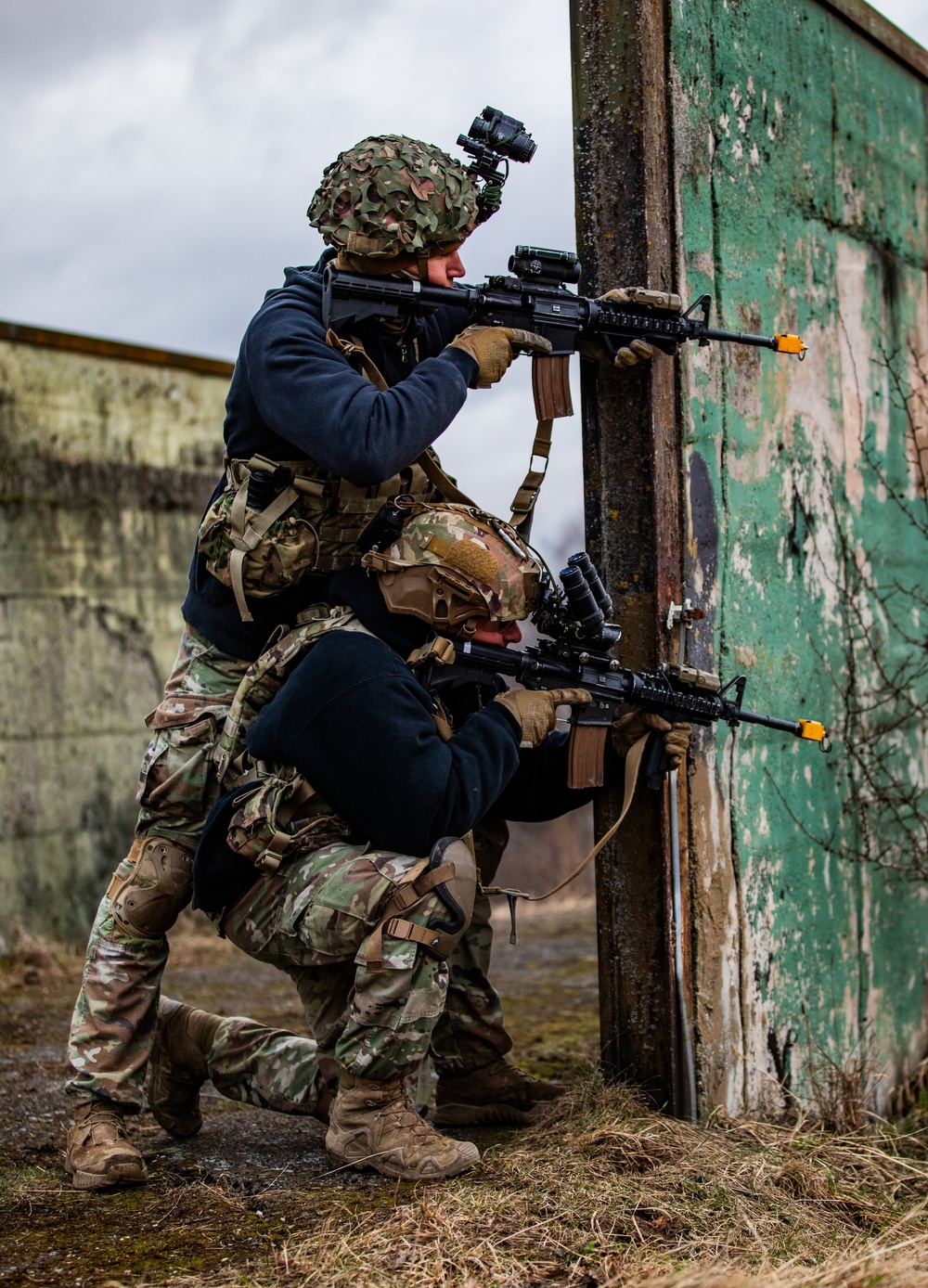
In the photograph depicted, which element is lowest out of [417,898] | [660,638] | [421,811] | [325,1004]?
[325,1004]

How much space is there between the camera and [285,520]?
10.4 feet

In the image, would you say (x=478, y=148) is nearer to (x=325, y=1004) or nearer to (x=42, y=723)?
(x=325, y=1004)

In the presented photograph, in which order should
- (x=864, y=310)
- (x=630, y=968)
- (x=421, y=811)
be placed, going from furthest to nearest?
(x=864, y=310)
(x=630, y=968)
(x=421, y=811)

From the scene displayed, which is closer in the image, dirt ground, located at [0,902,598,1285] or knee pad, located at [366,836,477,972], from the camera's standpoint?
dirt ground, located at [0,902,598,1285]

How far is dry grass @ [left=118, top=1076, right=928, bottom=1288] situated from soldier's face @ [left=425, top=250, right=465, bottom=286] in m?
2.12

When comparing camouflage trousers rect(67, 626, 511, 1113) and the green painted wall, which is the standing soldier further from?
the green painted wall

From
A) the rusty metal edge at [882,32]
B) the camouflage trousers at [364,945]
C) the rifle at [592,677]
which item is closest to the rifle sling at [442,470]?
the rifle at [592,677]

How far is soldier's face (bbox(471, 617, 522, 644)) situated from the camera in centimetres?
323

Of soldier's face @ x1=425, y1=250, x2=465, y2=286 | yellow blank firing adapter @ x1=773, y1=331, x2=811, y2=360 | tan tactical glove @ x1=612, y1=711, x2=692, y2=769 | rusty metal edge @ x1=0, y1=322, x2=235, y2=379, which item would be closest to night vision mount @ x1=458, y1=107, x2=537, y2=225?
soldier's face @ x1=425, y1=250, x2=465, y2=286

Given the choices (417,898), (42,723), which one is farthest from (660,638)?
(42,723)

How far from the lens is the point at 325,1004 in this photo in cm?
330

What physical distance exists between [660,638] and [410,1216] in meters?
1.55

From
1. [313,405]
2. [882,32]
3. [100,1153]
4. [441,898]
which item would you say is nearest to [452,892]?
[441,898]

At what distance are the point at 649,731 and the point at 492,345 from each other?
1.05m
